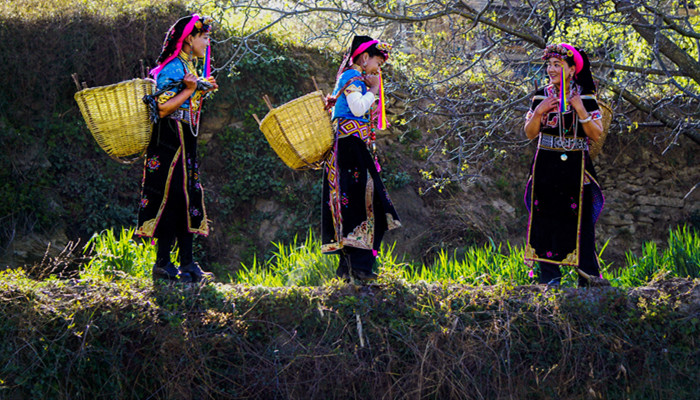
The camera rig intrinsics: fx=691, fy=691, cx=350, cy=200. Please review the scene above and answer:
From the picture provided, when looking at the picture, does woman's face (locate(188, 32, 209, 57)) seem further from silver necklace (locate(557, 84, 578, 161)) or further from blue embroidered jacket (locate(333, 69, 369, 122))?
silver necklace (locate(557, 84, 578, 161))

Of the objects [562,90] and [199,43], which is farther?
[562,90]

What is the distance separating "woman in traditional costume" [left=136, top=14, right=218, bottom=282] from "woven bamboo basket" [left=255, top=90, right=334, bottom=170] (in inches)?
21.5

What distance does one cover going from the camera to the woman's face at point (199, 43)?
183 inches

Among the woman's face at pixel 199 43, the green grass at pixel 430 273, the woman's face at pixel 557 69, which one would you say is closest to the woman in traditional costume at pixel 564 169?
the woman's face at pixel 557 69

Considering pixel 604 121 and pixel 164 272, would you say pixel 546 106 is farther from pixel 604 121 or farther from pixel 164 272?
pixel 164 272

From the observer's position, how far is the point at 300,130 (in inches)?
179

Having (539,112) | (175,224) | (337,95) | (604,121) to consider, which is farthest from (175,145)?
(604,121)

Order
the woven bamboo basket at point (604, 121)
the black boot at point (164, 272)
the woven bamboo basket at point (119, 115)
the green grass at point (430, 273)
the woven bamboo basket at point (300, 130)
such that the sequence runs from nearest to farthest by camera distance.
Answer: the woven bamboo basket at point (119, 115)
the woven bamboo basket at point (300, 130)
the black boot at point (164, 272)
the woven bamboo basket at point (604, 121)
the green grass at point (430, 273)

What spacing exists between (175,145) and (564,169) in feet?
8.90

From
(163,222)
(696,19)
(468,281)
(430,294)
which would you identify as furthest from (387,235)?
(696,19)

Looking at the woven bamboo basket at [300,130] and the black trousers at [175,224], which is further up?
the woven bamboo basket at [300,130]

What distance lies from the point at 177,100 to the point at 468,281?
2.60m

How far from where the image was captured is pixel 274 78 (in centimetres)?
862

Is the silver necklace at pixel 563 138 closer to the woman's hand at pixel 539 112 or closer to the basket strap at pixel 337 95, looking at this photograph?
the woman's hand at pixel 539 112
